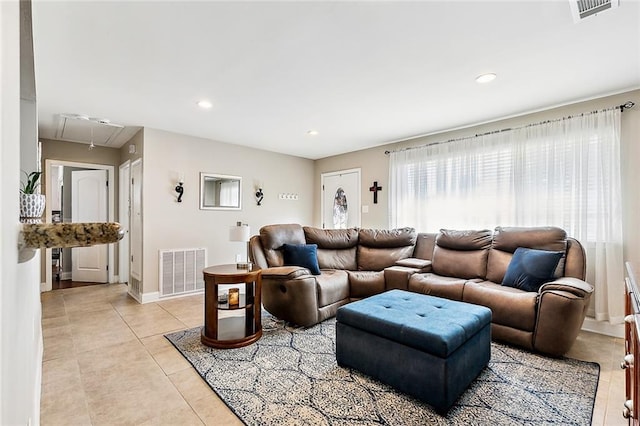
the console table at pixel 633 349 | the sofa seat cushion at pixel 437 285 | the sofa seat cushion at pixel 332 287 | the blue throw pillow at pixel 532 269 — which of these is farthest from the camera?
the sofa seat cushion at pixel 332 287

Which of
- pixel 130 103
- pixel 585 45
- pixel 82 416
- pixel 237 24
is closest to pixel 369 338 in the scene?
pixel 82 416

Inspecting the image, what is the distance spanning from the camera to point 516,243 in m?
3.12

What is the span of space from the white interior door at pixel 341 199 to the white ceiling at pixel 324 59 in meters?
1.88

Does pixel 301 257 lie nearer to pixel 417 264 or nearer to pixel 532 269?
pixel 417 264

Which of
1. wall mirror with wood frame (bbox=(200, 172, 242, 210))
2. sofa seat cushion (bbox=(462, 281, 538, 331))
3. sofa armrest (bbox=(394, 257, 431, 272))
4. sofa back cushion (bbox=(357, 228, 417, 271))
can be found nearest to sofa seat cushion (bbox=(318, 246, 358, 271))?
sofa back cushion (bbox=(357, 228, 417, 271))

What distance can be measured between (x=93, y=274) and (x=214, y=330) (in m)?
3.82

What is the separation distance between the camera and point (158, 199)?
4043 mm

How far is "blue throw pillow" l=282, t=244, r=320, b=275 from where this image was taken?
3533mm

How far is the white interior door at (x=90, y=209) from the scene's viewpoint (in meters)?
5.09

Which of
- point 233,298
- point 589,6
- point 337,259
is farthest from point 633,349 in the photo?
point 337,259

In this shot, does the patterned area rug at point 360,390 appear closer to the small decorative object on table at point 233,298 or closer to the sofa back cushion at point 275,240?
the small decorative object on table at point 233,298

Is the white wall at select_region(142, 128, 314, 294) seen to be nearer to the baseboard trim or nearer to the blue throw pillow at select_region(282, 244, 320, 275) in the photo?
the blue throw pillow at select_region(282, 244, 320, 275)

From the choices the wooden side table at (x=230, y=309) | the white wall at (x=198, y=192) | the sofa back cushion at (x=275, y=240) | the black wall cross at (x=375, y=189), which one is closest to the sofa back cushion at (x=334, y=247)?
the sofa back cushion at (x=275, y=240)

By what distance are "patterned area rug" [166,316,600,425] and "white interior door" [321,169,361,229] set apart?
10.1 feet
